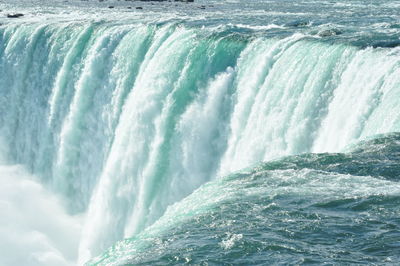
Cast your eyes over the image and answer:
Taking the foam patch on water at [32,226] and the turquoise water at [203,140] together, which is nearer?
the turquoise water at [203,140]

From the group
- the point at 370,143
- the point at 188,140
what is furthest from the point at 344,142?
the point at 188,140

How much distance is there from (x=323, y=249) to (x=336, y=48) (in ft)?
34.0

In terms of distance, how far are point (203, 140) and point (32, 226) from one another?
27.3 ft

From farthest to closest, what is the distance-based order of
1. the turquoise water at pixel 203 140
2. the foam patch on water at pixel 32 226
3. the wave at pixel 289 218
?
the foam patch on water at pixel 32 226 < the turquoise water at pixel 203 140 < the wave at pixel 289 218

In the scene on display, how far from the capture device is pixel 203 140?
2069 centimetres

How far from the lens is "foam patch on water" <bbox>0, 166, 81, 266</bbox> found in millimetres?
22812

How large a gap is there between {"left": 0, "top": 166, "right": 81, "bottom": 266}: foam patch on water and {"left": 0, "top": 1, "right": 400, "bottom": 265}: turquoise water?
7cm

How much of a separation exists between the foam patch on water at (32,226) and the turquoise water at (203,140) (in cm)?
7

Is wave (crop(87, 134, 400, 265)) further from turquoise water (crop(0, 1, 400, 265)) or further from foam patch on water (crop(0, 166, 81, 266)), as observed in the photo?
foam patch on water (crop(0, 166, 81, 266))

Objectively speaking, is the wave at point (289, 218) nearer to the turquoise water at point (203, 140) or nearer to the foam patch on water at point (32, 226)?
the turquoise water at point (203, 140)

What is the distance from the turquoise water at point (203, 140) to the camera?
36.9 feet

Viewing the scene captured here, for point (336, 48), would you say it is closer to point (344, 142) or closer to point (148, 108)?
point (344, 142)

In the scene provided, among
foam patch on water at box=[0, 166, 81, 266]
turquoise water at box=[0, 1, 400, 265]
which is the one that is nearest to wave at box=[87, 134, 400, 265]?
turquoise water at box=[0, 1, 400, 265]

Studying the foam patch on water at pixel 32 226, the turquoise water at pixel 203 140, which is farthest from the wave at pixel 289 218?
the foam patch on water at pixel 32 226
